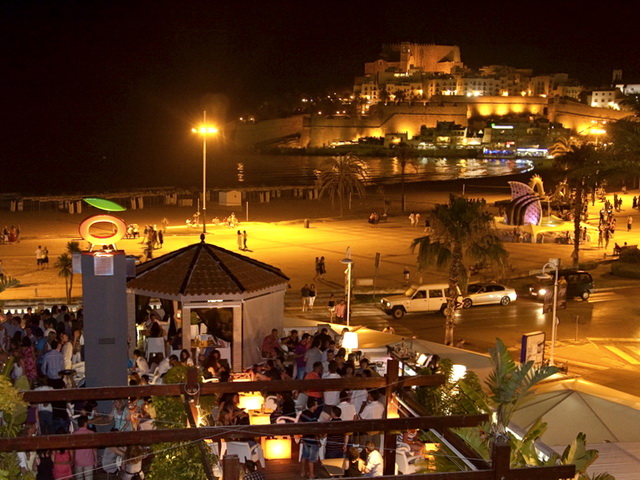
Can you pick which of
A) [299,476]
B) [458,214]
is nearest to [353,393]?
[299,476]

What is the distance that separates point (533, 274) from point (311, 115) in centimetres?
13400

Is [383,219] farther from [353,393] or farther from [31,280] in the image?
[353,393]

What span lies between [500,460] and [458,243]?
1420cm

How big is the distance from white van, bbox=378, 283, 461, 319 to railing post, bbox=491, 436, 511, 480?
59.0 feet

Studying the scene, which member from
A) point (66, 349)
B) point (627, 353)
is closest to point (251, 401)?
point (66, 349)

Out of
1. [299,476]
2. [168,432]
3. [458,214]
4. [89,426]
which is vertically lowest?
[299,476]

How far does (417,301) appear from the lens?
23953 mm

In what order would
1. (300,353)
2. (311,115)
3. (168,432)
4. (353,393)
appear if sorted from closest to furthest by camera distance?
(168,432), (353,393), (300,353), (311,115)

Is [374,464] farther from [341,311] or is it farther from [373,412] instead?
[341,311]

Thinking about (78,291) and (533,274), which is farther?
(533,274)

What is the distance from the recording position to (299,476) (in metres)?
10.0

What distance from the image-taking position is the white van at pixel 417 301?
77.6 feet

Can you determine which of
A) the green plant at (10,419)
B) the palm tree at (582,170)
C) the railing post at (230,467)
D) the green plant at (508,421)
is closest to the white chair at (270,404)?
the green plant at (10,419)

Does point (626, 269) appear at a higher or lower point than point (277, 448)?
higher
